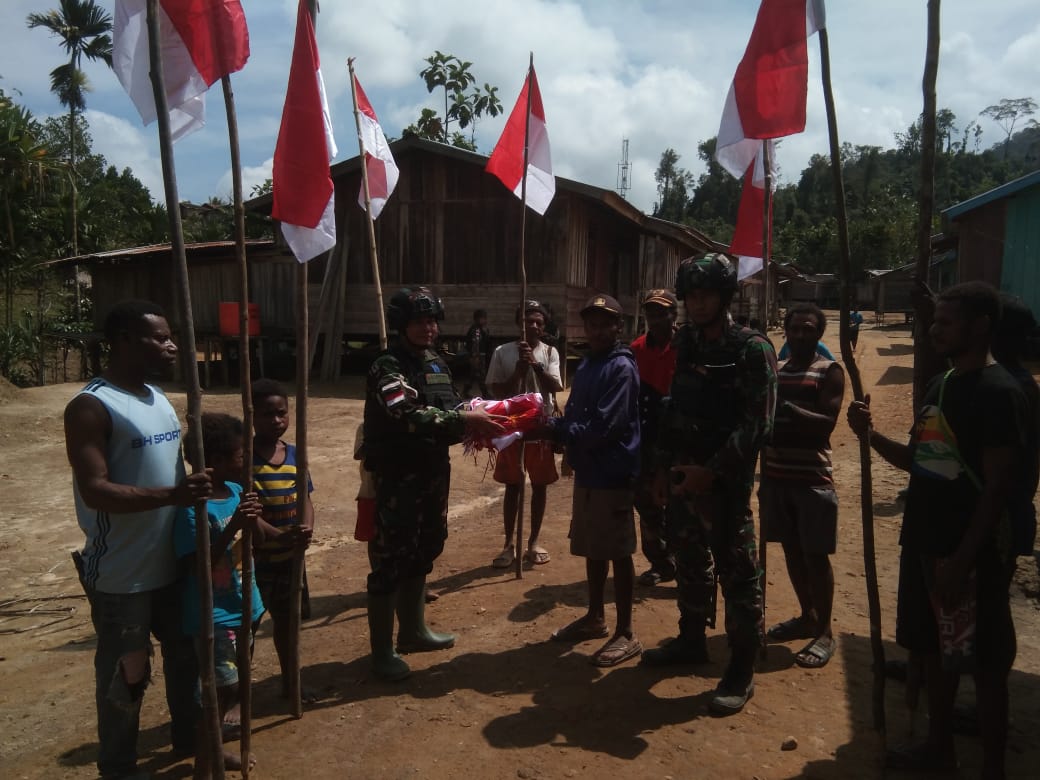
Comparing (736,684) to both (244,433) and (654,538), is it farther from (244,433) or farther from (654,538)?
(244,433)

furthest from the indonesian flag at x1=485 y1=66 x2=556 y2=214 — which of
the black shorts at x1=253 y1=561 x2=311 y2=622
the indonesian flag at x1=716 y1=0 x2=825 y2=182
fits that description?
the black shorts at x1=253 y1=561 x2=311 y2=622

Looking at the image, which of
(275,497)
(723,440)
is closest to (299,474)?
(275,497)

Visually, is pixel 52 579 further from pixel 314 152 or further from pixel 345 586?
pixel 314 152

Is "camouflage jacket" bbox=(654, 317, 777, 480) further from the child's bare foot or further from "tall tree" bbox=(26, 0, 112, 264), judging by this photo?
"tall tree" bbox=(26, 0, 112, 264)

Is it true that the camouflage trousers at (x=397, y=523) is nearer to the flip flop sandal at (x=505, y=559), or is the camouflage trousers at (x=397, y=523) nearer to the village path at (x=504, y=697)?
the village path at (x=504, y=697)

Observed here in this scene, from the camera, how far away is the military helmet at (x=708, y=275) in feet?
11.4

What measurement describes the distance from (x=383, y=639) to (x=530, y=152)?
3911mm

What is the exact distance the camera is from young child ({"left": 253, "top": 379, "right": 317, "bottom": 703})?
3.54 m

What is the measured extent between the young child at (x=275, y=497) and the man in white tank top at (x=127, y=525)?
25.3 inches

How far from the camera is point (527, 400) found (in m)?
4.19

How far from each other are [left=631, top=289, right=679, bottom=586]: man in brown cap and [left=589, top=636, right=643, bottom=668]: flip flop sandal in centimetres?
93

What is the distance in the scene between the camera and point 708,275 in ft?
11.4

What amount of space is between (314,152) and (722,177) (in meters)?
88.4

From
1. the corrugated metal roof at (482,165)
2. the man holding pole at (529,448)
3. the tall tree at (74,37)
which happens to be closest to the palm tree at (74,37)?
the tall tree at (74,37)
